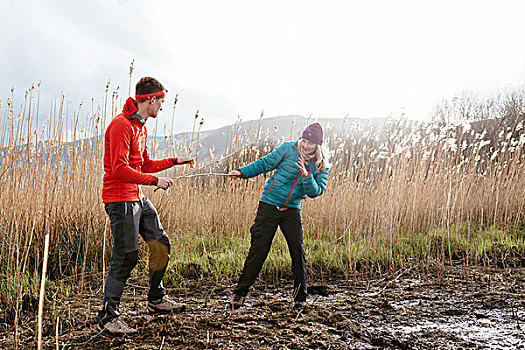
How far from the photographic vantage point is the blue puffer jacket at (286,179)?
→ 2.89 m

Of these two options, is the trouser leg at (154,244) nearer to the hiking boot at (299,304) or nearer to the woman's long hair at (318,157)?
the hiking boot at (299,304)

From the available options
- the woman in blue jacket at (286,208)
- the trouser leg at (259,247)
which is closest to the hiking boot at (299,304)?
the woman in blue jacket at (286,208)

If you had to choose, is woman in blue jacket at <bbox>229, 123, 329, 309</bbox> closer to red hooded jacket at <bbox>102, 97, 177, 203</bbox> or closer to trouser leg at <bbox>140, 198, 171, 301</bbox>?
trouser leg at <bbox>140, 198, 171, 301</bbox>

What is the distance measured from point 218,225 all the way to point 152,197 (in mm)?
927

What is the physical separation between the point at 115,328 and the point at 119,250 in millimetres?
460

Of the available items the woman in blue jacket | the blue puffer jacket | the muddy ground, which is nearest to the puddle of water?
the muddy ground

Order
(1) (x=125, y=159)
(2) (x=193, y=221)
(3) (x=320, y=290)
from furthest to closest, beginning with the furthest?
(2) (x=193, y=221)
(3) (x=320, y=290)
(1) (x=125, y=159)

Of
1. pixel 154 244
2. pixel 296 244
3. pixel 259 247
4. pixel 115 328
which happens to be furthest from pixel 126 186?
pixel 296 244

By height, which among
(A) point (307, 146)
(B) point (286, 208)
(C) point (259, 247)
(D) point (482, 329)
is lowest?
(D) point (482, 329)

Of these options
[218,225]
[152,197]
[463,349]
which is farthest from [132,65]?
[463,349]

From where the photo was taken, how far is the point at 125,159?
2.27 meters

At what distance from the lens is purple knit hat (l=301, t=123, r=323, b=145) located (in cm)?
292

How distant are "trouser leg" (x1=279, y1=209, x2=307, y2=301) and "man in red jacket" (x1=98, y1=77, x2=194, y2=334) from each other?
100cm

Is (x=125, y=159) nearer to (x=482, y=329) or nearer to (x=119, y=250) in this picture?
(x=119, y=250)
